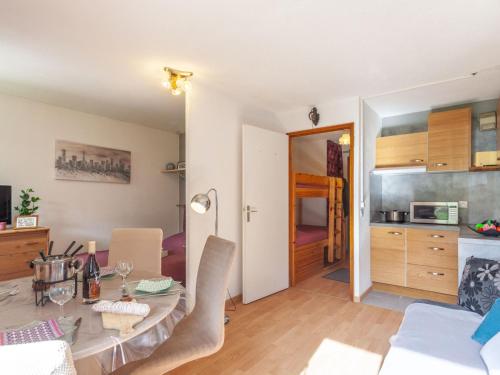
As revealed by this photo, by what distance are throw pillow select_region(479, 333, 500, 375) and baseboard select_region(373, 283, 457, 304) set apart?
7.06 ft

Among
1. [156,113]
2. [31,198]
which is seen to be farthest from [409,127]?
[31,198]

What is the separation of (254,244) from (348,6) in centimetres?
245

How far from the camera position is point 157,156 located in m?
4.85

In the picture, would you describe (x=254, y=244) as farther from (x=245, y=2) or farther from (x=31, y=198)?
(x=31, y=198)

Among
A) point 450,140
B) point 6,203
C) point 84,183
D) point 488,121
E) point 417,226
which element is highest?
point 488,121

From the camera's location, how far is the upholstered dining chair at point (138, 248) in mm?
2281

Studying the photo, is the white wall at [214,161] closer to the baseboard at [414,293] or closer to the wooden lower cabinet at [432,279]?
the baseboard at [414,293]

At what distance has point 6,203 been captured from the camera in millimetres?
3156

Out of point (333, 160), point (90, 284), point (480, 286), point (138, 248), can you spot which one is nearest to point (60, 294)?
point (90, 284)

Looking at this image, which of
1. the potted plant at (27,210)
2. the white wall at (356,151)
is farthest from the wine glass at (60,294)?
the white wall at (356,151)

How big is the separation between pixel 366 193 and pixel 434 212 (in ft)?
2.85

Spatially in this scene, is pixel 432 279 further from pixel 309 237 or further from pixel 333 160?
pixel 333 160

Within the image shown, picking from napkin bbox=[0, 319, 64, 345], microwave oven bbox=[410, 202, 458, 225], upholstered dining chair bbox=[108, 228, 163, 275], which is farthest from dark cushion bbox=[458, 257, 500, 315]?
napkin bbox=[0, 319, 64, 345]

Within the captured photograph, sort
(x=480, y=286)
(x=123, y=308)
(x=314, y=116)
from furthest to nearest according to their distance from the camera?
(x=314, y=116) → (x=480, y=286) → (x=123, y=308)
